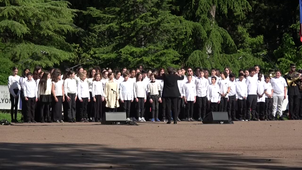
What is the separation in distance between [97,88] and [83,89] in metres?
0.55

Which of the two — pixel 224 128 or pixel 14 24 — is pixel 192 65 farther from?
pixel 224 128

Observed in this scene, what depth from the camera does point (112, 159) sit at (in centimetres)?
1473

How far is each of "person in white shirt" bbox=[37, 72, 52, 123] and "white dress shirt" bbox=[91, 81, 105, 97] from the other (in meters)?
1.81

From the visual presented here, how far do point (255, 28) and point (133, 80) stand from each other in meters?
35.2

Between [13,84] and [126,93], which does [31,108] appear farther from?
[126,93]

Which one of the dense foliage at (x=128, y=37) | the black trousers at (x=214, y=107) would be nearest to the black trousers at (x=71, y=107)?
the black trousers at (x=214, y=107)

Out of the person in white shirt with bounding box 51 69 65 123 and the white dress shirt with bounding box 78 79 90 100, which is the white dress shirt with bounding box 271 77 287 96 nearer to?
the white dress shirt with bounding box 78 79 90 100

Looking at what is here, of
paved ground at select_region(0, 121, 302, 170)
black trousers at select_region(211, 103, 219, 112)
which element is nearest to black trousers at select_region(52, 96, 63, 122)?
paved ground at select_region(0, 121, 302, 170)

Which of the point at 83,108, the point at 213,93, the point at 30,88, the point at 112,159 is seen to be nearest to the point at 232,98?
the point at 213,93

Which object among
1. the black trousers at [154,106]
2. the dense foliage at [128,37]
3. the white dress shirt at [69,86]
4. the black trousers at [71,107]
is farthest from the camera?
the dense foliage at [128,37]

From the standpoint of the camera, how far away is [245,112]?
105 feet

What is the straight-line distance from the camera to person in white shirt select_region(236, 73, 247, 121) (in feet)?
105

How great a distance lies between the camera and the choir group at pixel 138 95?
29.1 metres

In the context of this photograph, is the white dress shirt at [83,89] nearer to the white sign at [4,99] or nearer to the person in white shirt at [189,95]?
the person in white shirt at [189,95]
